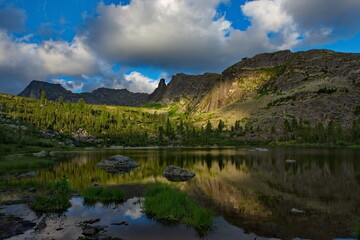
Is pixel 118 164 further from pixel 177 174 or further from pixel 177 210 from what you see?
pixel 177 210

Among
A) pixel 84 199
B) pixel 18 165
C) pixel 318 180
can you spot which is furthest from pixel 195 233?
pixel 18 165

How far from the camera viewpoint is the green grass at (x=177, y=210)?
17.3m

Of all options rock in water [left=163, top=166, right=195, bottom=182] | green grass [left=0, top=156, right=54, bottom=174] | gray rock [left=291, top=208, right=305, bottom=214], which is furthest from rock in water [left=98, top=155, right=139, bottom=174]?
gray rock [left=291, top=208, right=305, bottom=214]

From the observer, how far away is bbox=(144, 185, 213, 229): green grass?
17.3 m

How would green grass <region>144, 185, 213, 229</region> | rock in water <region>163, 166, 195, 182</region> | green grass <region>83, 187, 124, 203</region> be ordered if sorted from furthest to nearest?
rock in water <region>163, 166, 195, 182</region> → green grass <region>83, 187, 124, 203</region> → green grass <region>144, 185, 213, 229</region>

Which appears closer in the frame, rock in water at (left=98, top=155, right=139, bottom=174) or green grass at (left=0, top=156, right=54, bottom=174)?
green grass at (left=0, top=156, right=54, bottom=174)

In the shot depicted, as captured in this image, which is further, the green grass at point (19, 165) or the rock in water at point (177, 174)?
the green grass at point (19, 165)

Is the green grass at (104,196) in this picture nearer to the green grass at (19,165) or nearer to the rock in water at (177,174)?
the rock in water at (177,174)

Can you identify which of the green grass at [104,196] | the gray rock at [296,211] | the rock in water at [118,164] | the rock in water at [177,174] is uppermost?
the gray rock at [296,211]

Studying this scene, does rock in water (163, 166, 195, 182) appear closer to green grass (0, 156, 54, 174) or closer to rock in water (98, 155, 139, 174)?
rock in water (98, 155, 139, 174)

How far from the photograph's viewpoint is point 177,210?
19.4 meters

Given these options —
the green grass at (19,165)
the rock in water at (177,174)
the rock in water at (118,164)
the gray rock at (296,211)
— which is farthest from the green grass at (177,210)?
the green grass at (19,165)

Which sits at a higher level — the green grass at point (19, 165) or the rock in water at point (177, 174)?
the rock in water at point (177, 174)

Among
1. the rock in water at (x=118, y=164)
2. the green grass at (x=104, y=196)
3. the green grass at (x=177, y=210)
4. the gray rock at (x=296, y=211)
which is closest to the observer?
the green grass at (x=177, y=210)
